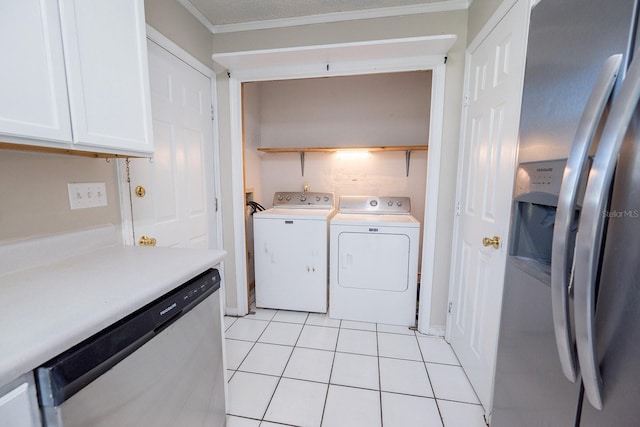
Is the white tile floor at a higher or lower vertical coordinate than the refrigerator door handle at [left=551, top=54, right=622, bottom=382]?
→ lower

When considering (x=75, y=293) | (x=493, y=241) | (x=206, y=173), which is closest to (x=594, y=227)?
(x=493, y=241)

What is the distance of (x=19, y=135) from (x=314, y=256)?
1.88m

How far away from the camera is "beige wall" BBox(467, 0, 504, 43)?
4.81ft

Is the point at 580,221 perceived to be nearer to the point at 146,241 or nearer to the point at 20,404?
the point at 20,404

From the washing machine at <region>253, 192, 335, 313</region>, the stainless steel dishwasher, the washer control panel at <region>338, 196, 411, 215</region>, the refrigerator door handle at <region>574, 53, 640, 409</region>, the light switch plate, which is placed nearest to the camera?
the refrigerator door handle at <region>574, 53, 640, 409</region>

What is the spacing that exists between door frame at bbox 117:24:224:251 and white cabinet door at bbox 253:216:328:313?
37cm

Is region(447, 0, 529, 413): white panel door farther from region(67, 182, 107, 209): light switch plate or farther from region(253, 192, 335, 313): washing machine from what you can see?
region(67, 182, 107, 209): light switch plate

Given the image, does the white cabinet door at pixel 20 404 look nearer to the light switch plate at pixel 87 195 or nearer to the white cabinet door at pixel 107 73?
the white cabinet door at pixel 107 73

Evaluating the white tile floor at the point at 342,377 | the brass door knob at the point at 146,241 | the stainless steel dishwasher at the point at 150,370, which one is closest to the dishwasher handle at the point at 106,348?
the stainless steel dishwasher at the point at 150,370

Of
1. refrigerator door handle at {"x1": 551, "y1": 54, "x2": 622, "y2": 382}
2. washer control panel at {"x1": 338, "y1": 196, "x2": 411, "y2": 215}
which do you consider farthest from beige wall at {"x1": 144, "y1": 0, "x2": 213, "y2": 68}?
refrigerator door handle at {"x1": 551, "y1": 54, "x2": 622, "y2": 382}

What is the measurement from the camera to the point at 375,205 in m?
2.75

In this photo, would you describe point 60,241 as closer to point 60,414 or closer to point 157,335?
point 157,335

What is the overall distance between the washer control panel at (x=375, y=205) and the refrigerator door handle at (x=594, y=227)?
214 centimetres

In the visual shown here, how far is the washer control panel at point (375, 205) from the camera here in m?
2.69
